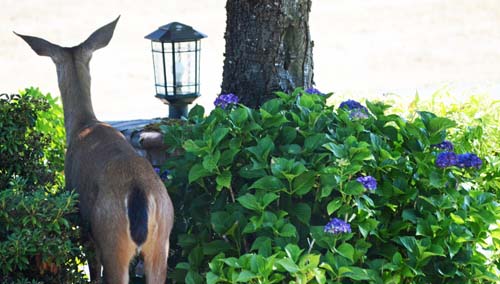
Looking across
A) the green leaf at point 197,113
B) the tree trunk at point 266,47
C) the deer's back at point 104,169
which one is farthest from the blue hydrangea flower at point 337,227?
the tree trunk at point 266,47

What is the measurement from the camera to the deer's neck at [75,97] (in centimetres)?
638

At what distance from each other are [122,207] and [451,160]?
1.81 m

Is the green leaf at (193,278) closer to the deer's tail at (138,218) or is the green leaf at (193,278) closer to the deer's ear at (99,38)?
the deer's tail at (138,218)

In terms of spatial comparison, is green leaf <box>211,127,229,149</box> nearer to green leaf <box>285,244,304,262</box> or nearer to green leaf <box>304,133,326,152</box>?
green leaf <box>304,133,326,152</box>

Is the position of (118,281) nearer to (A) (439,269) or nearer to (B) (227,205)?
(B) (227,205)

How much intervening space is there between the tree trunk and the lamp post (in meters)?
1.00

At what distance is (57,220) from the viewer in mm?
4750

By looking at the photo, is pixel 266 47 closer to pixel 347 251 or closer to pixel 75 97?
pixel 75 97

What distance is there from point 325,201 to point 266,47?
190 cm

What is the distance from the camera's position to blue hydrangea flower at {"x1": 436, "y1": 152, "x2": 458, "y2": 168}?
4.95 m

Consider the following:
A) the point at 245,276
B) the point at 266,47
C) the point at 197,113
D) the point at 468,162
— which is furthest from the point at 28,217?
the point at 266,47

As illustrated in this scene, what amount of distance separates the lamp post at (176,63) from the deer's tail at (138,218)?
3.28 meters

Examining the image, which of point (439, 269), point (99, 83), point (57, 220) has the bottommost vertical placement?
point (99, 83)

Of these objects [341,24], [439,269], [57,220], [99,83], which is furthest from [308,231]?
[341,24]
